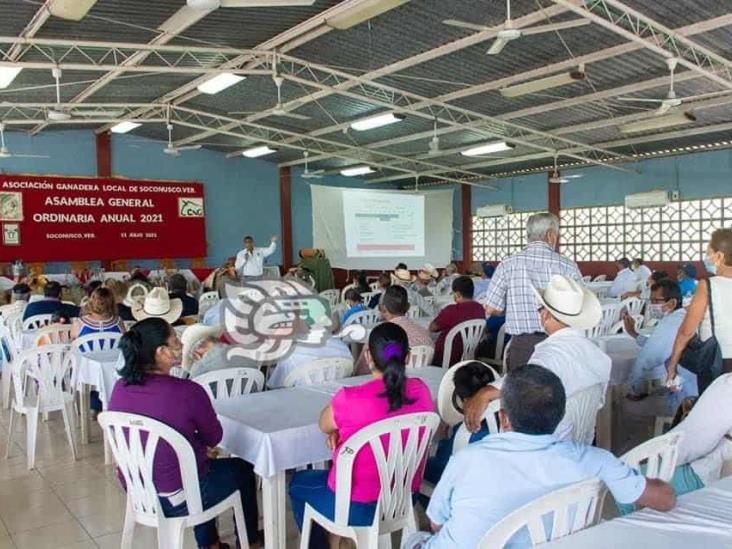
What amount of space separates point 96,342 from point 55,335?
1.80ft

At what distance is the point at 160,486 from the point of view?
2.28m

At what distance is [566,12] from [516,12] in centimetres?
49

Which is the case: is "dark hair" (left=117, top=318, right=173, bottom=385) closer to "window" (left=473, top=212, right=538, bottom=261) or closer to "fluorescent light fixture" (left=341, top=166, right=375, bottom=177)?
"fluorescent light fixture" (left=341, top=166, right=375, bottom=177)

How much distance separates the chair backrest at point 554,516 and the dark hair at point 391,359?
2.60 feet

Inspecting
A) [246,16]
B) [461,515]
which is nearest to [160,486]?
[461,515]

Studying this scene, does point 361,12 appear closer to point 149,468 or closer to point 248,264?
point 248,264

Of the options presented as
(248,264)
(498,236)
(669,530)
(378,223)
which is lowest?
(669,530)

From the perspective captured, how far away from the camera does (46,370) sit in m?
Answer: 4.01

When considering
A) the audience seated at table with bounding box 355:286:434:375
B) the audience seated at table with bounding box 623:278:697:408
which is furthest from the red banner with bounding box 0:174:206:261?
the audience seated at table with bounding box 623:278:697:408

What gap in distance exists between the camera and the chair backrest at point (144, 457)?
2.22 m

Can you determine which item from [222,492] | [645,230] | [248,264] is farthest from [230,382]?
[645,230]

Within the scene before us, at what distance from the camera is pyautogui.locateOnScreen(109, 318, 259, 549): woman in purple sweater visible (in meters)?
2.27

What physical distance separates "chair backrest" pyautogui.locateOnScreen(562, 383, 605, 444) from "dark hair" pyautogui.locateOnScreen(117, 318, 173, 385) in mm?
1501

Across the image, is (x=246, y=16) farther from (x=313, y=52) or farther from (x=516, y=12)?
(x=516, y=12)
